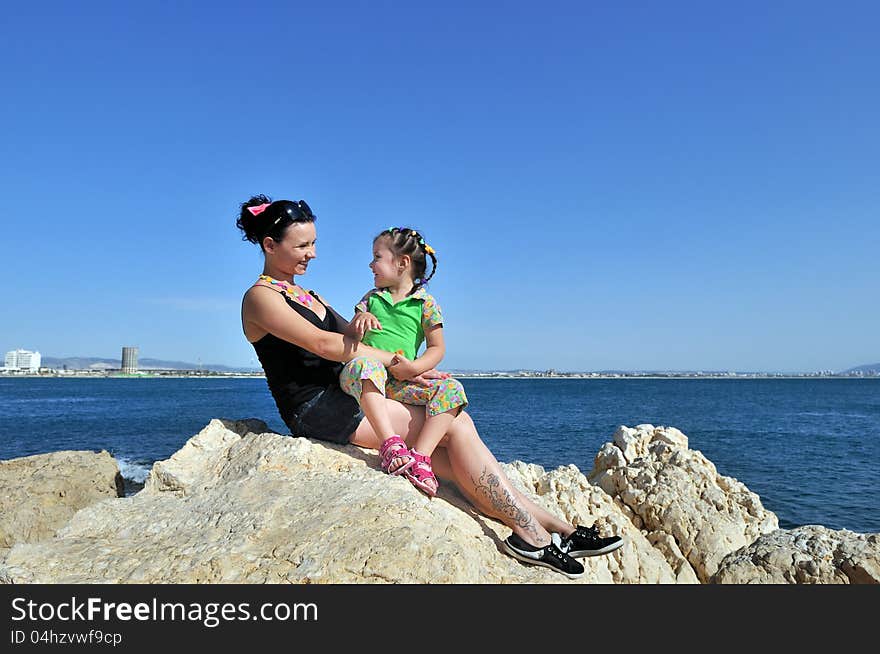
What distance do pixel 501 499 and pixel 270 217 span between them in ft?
7.88

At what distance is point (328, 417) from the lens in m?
4.38

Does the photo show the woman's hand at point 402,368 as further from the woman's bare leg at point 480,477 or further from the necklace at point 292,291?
the necklace at point 292,291

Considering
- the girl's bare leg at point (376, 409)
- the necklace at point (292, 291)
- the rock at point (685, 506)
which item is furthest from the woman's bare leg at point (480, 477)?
the rock at point (685, 506)

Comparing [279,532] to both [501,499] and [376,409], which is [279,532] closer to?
[376,409]

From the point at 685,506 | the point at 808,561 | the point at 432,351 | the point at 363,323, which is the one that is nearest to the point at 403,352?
the point at 432,351

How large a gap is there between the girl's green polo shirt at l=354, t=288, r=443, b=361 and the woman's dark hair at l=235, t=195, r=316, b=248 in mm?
754

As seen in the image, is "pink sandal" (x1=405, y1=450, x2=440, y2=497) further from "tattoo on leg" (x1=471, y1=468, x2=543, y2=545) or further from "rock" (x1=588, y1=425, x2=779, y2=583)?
"rock" (x1=588, y1=425, x2=779, y2=583)

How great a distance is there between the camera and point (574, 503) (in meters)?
5.39

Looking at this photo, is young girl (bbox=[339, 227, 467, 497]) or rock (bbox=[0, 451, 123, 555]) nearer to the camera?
young girl (bbox=[339, 227, 467, 497])

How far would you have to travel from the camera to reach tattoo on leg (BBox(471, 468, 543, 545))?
147 inches

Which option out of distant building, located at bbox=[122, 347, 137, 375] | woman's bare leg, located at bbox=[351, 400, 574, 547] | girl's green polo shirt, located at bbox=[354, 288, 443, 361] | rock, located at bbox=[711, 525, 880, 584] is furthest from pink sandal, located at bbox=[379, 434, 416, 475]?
distant building, located at bbox=[122, 347, 137, 375]
